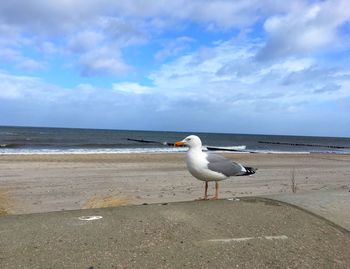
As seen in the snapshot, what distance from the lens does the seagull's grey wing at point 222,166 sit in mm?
6562

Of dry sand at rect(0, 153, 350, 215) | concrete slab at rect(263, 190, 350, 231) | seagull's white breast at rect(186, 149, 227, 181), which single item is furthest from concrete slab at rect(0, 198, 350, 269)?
dry sand at rect(0, 153, 350, 215)

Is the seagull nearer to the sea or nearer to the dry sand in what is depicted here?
the dry sand

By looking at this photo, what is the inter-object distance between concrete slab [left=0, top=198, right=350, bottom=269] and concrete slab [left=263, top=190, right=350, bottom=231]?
212 mm

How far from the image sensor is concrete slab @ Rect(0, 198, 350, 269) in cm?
365

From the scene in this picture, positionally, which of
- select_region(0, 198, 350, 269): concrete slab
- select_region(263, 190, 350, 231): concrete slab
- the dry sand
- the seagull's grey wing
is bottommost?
the dry sand

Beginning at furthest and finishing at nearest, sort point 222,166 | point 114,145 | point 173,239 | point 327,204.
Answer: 1. point 114,145
2. point 222,166
3. point 327,204
4. point 173,239

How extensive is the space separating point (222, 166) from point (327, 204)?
1765 mm

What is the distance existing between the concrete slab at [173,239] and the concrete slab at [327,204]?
0.21 metres

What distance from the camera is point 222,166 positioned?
668 centimetres

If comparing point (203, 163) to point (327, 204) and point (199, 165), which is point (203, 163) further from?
point (327, 204)

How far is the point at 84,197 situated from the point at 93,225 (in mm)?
6504

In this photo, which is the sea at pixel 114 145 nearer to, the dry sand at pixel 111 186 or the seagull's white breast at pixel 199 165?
the dry sand at pixel 111 186

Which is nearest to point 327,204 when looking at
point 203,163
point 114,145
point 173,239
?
point 203,163

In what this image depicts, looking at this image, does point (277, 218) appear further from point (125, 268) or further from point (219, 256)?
point (125, 268)
